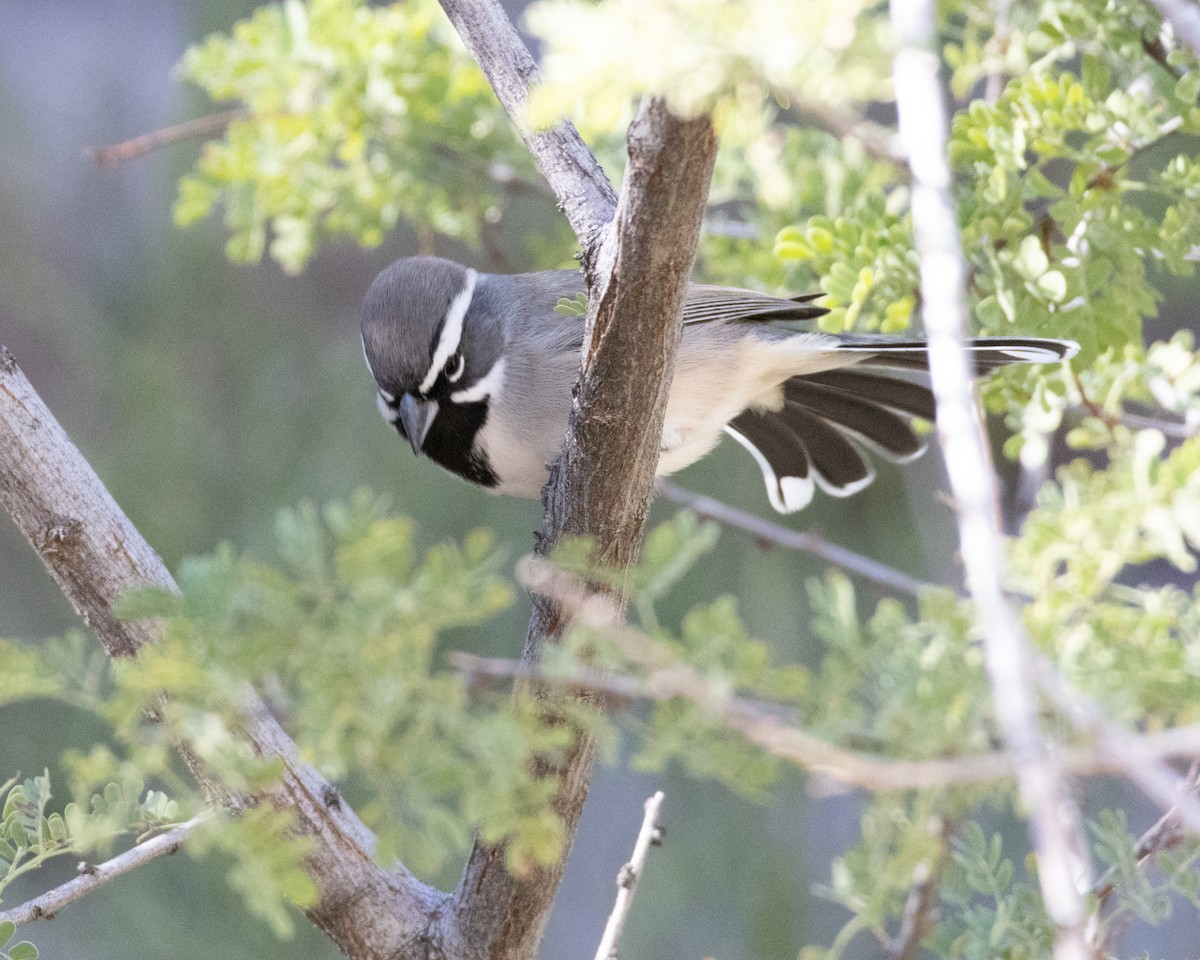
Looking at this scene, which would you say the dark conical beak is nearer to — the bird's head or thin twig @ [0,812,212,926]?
the bird's head

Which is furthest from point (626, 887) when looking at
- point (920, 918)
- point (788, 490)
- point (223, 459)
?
point (223, 459)

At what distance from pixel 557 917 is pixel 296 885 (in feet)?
18.3

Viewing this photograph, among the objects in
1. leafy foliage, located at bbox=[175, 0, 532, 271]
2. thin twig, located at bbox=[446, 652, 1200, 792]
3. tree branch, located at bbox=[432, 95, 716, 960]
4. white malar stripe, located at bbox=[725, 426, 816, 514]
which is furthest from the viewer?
white malar stripe, located at bbox=[725, 426, 816, 514]

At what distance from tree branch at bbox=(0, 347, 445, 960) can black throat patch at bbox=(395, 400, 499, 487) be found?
110 cm

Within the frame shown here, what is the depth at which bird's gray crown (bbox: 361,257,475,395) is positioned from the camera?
294 centimetres

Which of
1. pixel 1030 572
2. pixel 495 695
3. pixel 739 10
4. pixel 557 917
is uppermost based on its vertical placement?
pixel 739 10

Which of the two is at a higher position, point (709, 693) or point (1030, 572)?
point (709, 693)

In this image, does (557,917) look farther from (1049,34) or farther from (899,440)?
(1049,34)

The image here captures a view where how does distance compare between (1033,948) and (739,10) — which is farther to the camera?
(1033,948)

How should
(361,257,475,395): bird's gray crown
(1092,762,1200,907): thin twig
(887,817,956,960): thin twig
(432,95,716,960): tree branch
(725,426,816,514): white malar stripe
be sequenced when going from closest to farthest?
1. (432,95,716,960): tree branch
2. (1092,762,1200,907): thin twig
3. (887,817,956,960): thin twig
4. (361,257,475,395): bird's gray crown
5. (725,426,816,514): white malar stripe

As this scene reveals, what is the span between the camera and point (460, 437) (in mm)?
3078

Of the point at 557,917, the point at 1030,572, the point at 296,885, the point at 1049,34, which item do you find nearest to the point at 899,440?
the point at 1049,34

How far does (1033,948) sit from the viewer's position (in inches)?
69.3

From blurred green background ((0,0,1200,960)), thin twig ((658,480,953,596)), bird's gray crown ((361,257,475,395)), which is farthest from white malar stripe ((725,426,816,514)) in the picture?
blurred green background ((0,0,1200,960))
